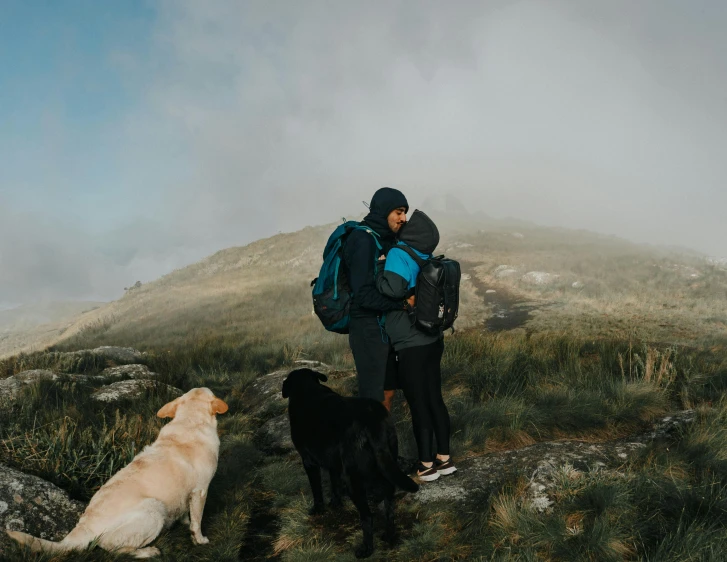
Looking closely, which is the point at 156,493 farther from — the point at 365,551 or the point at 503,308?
the point at 503,308

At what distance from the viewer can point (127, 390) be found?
23.2ft

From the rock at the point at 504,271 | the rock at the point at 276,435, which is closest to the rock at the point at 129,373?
the rock at the point at 276,435

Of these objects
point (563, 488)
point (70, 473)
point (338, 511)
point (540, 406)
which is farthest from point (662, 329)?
point (70, 473)

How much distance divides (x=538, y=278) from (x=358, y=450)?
80.1ft

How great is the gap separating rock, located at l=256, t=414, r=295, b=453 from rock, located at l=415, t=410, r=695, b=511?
2282mm

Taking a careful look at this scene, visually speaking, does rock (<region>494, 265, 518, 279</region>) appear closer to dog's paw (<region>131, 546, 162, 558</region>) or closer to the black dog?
the black dog

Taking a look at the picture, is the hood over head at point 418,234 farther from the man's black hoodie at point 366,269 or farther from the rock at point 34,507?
the rock at point 34,507

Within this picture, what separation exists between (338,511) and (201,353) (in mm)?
8275

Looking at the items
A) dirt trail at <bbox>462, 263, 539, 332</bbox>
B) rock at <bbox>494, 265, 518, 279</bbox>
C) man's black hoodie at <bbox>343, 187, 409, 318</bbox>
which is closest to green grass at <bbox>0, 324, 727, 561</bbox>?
man's black hoodie at <bbox>343, 187, 409, 318</bbox>

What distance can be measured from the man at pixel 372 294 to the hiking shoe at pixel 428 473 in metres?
0.68

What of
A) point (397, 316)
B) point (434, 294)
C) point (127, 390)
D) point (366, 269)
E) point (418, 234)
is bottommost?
point (127, 390)

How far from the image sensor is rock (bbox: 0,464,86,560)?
3.20m

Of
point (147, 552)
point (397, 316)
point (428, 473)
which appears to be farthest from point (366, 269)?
point (147, 552)

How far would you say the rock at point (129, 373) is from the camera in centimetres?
816
